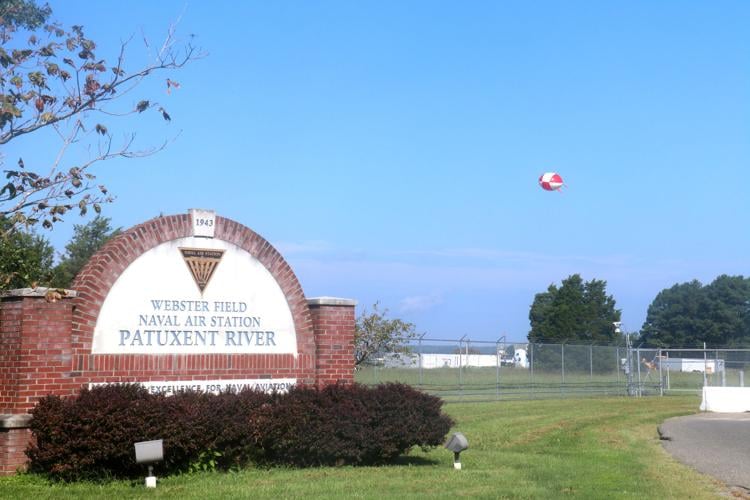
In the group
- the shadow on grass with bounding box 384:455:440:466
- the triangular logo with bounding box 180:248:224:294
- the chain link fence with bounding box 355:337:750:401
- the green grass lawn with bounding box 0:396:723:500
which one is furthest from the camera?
the chain link fence with bounding box 355:337:750:401

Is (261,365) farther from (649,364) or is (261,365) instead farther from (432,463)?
(649,364)

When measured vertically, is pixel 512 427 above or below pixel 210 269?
below

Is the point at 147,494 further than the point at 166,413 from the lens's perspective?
No

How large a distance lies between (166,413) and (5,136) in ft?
13.3

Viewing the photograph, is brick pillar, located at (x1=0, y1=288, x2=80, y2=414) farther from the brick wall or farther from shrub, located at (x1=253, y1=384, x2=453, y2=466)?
shrub, located at (x1=253, y1=384, x2=453, y2=466)

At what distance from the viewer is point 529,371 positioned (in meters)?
37.0

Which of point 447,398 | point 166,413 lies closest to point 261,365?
point 166,413

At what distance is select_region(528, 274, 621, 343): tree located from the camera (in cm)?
8169

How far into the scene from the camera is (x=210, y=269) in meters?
14.6

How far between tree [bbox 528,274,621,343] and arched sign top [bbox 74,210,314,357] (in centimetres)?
6621

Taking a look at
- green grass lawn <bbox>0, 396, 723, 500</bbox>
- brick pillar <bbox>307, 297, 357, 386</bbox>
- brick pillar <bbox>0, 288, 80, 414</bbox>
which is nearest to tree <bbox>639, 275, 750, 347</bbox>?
green grass lawn <bbox>0, 396, 723, 500</bbox>

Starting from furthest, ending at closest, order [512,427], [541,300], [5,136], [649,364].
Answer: [541,300] < [649,364] < [512,427] < [5,136]

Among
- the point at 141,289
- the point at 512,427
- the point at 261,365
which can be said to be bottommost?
the point at 512,427

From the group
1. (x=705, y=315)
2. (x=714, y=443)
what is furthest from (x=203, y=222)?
(x=705, y=315)
